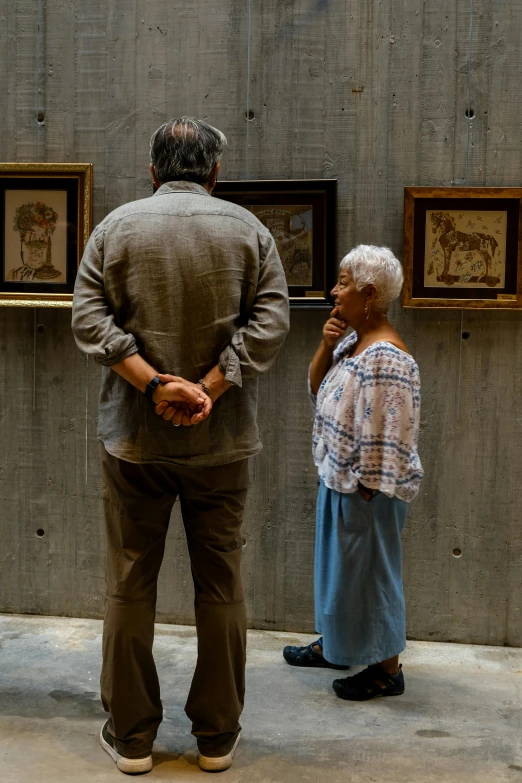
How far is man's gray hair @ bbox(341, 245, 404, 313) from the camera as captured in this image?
10.4 feet

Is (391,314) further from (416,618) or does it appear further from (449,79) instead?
(416,618)

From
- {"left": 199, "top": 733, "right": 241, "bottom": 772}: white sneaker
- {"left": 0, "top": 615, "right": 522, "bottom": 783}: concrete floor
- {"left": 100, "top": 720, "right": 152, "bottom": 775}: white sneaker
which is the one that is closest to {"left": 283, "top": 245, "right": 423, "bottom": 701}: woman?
{"left": 0, "top": 615, "right": 522, "bottom": 783}: concrete floor

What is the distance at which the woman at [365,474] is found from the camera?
3.06 metres

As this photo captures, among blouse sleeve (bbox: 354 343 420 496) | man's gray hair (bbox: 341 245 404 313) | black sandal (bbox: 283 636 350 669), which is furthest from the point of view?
black sandal (bbox: 283 636 350 669)

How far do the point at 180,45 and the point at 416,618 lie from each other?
8.57ft

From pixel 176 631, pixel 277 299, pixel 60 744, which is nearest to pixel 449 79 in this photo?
pixel 277 299

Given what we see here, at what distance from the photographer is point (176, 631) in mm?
3908

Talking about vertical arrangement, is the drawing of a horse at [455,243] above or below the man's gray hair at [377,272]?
above

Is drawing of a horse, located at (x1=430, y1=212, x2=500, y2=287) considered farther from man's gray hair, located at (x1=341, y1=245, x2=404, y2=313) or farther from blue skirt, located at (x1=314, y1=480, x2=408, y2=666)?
blue skirt, located at (x1=314, y1=480, x2=408, y2=666)

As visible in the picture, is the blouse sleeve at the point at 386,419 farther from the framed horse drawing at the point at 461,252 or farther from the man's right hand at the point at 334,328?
the framed horse drawing at the point at 461,252

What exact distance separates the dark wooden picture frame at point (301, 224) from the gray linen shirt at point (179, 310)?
3.53 feet

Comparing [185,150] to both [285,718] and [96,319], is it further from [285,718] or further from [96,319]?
[285,718]

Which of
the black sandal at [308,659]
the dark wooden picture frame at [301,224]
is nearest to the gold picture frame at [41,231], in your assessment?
the dark wooden picture frame at [301,224]

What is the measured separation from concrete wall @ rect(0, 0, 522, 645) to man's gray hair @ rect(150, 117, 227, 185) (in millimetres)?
1162
